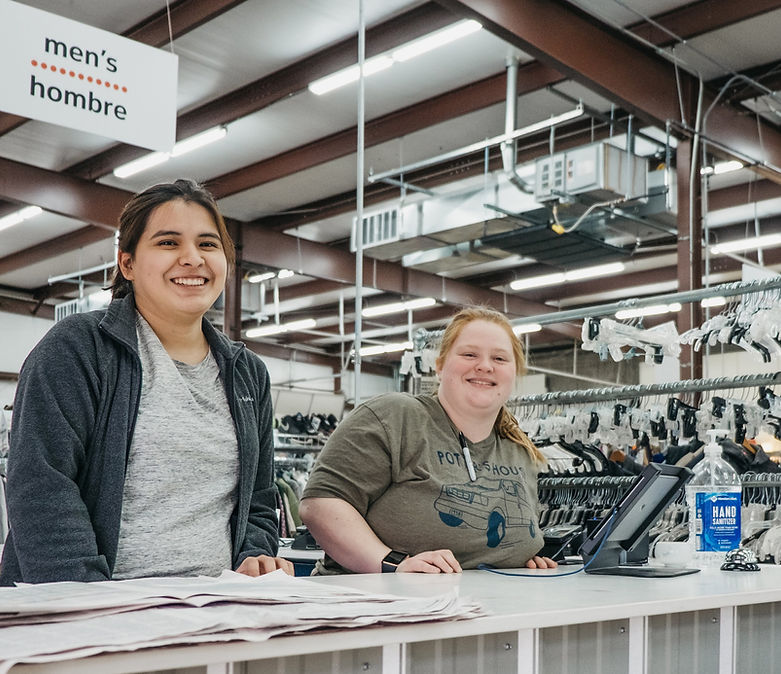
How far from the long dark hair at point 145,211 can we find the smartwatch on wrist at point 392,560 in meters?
0.75

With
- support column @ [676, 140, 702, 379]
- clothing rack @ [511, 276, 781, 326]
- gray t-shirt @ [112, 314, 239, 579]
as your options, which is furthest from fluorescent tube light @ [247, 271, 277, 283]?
gray t-shirt @ [112, 314, 239, 579]

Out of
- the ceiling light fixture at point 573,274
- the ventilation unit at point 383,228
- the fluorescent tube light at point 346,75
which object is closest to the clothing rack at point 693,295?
the fluorescent tube light at point 346,75

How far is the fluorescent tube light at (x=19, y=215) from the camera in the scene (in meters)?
9.90

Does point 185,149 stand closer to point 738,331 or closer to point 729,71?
point 729,71

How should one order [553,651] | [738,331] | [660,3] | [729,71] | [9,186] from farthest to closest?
[9,186], [729,71], [660,3], [738,331], [553,651]

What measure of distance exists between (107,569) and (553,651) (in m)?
0.69

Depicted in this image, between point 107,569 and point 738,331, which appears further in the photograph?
point 738,331

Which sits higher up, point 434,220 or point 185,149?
point 185,149

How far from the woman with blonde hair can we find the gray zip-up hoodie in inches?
17.9

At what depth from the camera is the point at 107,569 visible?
1.45 meters

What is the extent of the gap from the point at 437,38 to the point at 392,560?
4.78 meters

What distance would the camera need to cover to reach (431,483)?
7.11 feet

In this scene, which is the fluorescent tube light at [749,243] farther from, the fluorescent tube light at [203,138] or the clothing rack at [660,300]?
the clothing rack at [660,300]

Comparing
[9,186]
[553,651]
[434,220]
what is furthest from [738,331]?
[9,186]
